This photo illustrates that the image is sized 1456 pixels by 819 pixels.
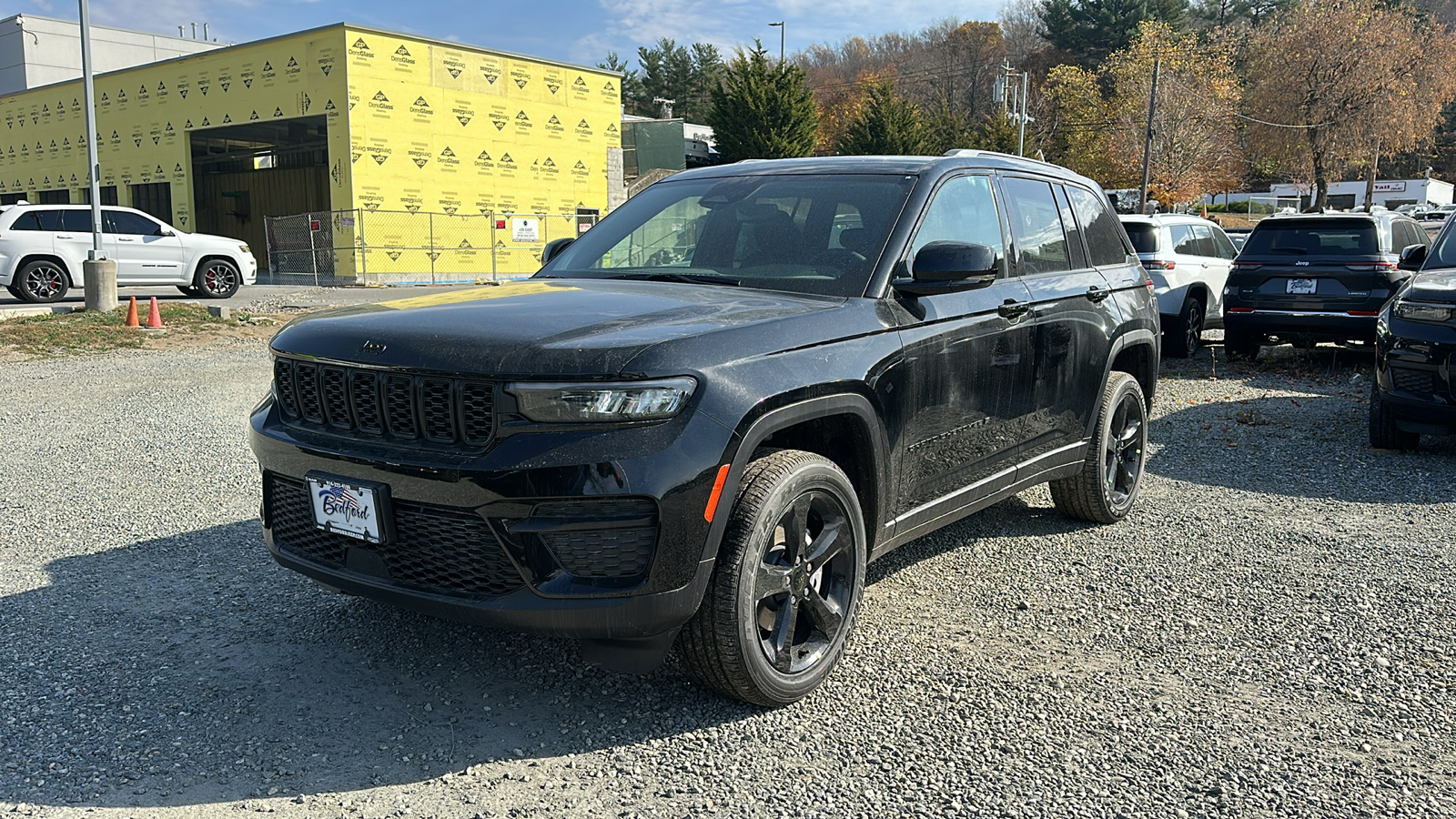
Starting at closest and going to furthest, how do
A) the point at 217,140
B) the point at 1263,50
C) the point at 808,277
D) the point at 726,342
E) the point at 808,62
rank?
the point at 726,342
the point at 808,277
the point at 217,140
the point at 1263,50
the point at 808,62

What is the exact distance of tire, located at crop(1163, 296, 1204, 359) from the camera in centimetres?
1291

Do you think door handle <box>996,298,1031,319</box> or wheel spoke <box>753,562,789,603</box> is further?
door handle <box>996,298,1031,319</box>

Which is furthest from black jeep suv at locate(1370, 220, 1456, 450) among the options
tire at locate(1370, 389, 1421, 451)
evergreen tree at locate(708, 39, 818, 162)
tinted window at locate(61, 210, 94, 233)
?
evergreen tree at locate(708, 39, 818, 162)

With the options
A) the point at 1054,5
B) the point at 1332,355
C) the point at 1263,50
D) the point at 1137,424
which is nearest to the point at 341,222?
the point at 1332,355

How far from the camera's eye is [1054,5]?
81.0m

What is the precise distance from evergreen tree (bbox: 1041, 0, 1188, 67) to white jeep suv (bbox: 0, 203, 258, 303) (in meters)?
68.4

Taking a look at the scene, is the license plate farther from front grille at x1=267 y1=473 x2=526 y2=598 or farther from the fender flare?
the fender flare

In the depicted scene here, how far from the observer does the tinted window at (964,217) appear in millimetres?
4180

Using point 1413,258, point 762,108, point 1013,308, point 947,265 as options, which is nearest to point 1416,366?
point 1413,258

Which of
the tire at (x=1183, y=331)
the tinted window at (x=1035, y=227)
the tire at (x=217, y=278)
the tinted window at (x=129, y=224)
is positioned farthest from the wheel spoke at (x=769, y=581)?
the tire at (x=217, y=278)

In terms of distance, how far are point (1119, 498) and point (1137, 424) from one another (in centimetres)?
43

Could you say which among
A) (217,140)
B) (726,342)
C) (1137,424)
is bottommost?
(1137,424)

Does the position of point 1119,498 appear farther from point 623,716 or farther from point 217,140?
point 217,140

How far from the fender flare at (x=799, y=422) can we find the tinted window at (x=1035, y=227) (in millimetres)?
1502
